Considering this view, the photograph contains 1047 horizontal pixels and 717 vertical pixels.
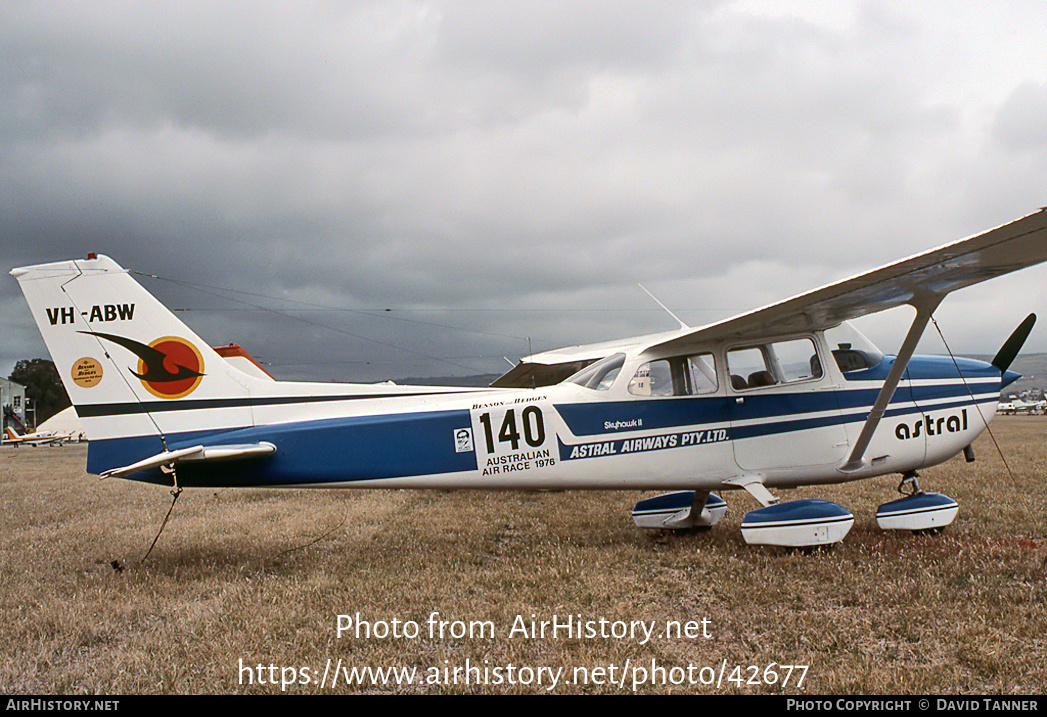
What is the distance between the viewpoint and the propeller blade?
7.41 meters

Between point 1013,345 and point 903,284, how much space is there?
9.62 ft

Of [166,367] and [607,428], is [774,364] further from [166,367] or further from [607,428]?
[166,367]

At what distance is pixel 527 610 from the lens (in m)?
4.64

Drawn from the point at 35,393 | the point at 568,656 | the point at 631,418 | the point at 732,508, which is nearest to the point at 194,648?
the point at 568,656

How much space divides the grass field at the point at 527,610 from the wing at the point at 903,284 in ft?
7.05

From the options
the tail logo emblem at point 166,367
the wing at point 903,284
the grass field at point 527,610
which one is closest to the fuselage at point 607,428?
the tail logo emblem at point 166,367

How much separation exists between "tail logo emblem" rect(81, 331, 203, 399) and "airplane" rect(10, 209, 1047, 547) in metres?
0.02

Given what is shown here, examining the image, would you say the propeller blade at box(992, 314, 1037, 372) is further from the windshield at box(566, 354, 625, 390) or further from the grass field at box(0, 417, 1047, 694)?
the windshield at box(566, 354, 625, 390)

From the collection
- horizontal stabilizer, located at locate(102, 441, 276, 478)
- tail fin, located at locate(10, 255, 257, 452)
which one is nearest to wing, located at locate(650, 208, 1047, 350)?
horizontal stabilizer, located at locate(102, 441, 276, 478)

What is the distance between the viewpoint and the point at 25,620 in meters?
4.72

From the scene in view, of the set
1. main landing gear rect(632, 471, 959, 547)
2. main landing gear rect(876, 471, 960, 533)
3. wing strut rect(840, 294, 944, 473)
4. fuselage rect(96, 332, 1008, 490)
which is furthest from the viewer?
main landing gear rect(876, 471, 960, 533)

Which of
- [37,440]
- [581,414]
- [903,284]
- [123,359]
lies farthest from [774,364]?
[37,440]
